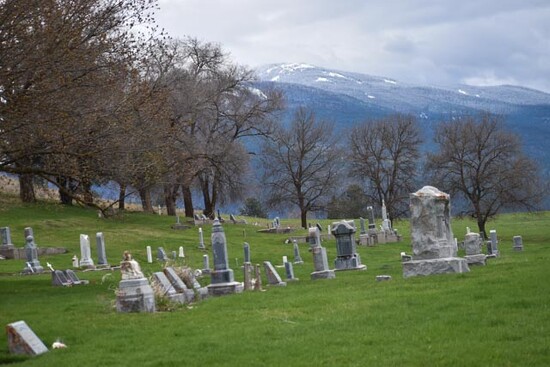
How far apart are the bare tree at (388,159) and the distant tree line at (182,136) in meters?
0.15

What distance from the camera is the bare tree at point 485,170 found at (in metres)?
55.4

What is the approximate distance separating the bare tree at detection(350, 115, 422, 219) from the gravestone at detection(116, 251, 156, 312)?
170 ft

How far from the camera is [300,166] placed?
2685 inches

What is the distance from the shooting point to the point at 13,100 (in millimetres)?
19922

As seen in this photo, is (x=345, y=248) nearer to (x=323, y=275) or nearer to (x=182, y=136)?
(x=323, y=275)

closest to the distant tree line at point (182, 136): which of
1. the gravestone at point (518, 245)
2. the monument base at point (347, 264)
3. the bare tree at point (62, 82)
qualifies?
the bare tree at point (62, 82)

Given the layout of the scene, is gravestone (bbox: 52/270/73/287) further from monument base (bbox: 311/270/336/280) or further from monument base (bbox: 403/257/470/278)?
monument base (bbox: 403/257/470/278)

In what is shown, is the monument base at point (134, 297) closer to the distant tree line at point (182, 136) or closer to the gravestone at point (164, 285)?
the gravestone at point (164, 285)

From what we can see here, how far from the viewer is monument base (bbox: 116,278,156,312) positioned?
16141mm

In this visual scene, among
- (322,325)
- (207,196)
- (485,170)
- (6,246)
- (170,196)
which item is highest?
(170,196)

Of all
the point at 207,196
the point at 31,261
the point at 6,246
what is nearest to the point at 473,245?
the point at 31,261

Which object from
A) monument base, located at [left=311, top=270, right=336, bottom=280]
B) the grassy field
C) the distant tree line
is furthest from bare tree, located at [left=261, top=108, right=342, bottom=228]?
the grassy field

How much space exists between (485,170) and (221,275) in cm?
3964

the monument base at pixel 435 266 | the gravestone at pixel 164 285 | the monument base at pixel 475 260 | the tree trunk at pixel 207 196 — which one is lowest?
the monument base at pixel 475 260
